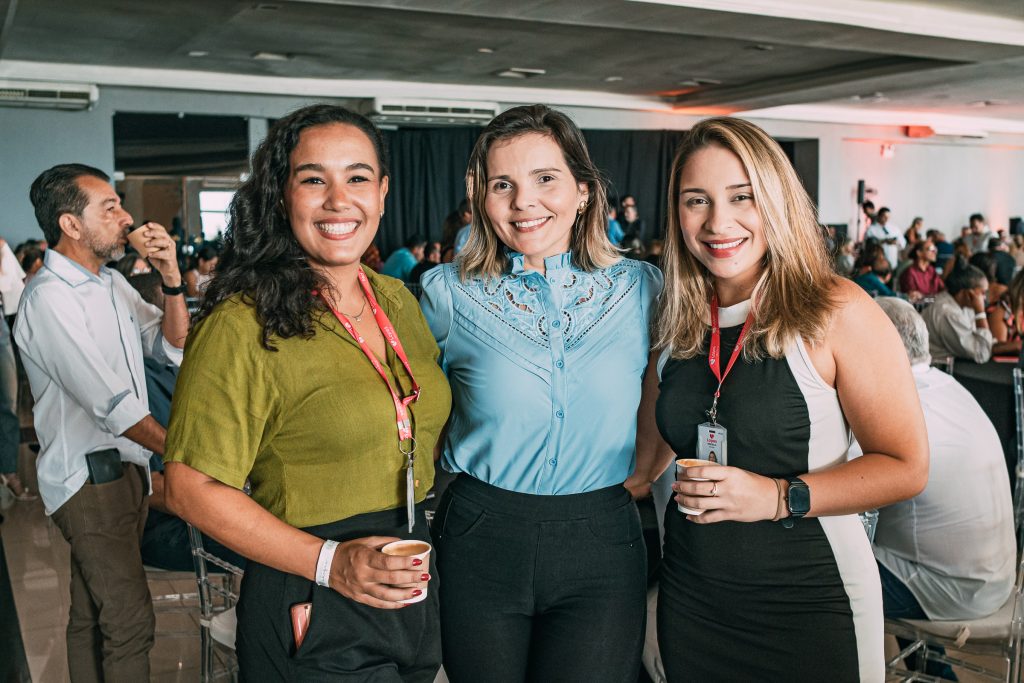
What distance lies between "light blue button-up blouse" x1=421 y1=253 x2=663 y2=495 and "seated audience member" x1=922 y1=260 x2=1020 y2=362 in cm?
447

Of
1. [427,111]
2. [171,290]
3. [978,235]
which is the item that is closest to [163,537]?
[171,290]

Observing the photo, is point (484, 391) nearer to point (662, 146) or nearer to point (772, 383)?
point (772, 383)

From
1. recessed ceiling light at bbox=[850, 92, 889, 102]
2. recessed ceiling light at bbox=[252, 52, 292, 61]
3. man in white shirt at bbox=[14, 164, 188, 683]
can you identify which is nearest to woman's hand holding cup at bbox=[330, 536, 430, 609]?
man in white shirt at bbox=[14, 164, 188, 683]

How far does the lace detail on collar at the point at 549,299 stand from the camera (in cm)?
177

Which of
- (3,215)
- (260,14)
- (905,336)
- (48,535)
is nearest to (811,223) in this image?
(905,336)

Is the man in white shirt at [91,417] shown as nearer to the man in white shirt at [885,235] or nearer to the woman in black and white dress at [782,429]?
the woman in black and white dress at [782,429]

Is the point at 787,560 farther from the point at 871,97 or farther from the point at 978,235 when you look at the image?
the point at 978,235

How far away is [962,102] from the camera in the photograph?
560 inches

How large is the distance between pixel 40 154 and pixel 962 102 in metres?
13.3

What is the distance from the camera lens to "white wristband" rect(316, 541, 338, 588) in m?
1.31

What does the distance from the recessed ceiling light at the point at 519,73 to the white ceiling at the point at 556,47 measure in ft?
0.69

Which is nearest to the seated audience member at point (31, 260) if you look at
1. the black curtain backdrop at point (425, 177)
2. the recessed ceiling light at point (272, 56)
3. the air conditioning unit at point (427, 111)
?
the recessed ceiling light at point (272, 56)

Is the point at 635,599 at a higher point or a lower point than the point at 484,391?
lower

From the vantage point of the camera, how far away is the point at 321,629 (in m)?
1.36
